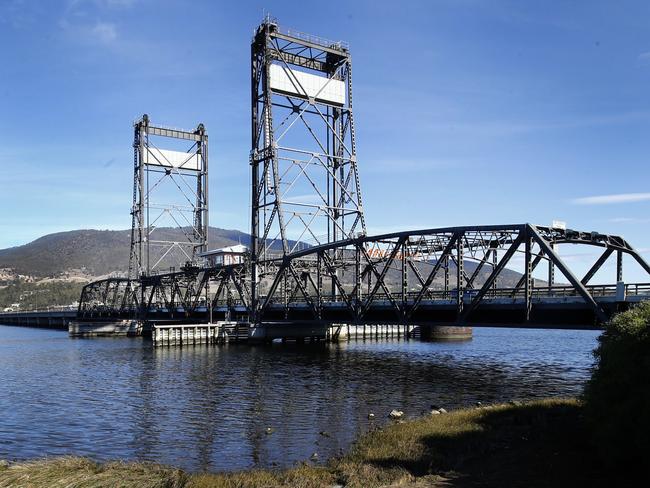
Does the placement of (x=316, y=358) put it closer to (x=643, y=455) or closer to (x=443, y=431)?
(x=443, y=431)

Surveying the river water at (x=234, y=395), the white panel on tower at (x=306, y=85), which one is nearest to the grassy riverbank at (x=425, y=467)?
the river water at (x=234, y=395)

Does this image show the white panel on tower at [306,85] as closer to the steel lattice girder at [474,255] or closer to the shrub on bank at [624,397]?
the steel lattice girder at [474,255]

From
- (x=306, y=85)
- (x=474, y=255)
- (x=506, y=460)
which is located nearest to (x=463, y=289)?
(x=474, y=255)

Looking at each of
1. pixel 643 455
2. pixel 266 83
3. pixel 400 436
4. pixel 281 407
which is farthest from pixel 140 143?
pixel 643 455

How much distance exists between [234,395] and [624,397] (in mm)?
29257

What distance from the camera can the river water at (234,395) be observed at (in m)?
28.0

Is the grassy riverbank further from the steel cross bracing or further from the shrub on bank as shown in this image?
the steel cross bracing

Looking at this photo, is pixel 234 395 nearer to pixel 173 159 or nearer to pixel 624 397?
pixel 624 397

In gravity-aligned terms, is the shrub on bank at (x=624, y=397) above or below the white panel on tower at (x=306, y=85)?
below

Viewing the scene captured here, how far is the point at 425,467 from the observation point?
2059 cm

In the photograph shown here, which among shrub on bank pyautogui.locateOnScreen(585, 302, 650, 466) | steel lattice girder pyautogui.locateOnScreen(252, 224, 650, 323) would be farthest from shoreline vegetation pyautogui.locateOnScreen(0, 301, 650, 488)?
steel lattice girder pyautogui.locateOnScreen(252, 224, 650, 323)

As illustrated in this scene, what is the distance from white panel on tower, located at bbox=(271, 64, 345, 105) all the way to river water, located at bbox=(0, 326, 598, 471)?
3826 centimetres

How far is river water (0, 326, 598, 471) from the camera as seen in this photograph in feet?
91.8

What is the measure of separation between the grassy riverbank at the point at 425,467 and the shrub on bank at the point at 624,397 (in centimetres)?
101
